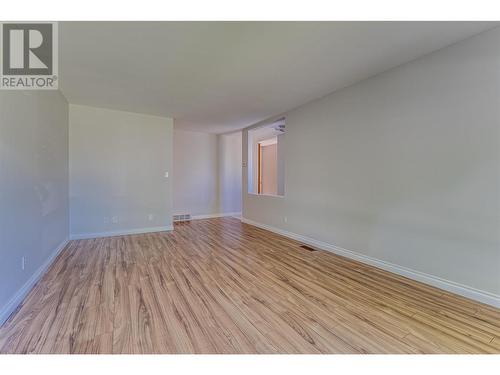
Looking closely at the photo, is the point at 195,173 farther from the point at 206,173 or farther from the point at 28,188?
the point at 28,188

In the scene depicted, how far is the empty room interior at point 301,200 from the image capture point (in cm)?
174

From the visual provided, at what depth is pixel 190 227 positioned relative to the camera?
5.41 metres

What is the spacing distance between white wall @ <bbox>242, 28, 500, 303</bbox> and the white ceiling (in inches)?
10.7

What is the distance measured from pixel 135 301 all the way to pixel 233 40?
266 cm

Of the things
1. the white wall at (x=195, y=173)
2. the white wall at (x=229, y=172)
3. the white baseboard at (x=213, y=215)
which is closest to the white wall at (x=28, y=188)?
the white wall at (x=195, y=173)

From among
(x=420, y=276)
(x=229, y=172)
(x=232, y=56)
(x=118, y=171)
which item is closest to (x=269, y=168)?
(x=229, y=172)

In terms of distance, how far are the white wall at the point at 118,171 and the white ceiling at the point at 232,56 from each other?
2.18ft

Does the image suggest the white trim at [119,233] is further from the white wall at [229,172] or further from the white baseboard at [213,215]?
the white wall at [229,172]

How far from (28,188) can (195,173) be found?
14.5 feet

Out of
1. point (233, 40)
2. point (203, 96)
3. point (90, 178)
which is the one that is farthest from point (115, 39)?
point (90, 178)

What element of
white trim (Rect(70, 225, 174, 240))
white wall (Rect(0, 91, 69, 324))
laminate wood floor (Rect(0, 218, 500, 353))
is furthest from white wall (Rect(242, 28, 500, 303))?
white wall (Rect(0, 91, 69, 324))
